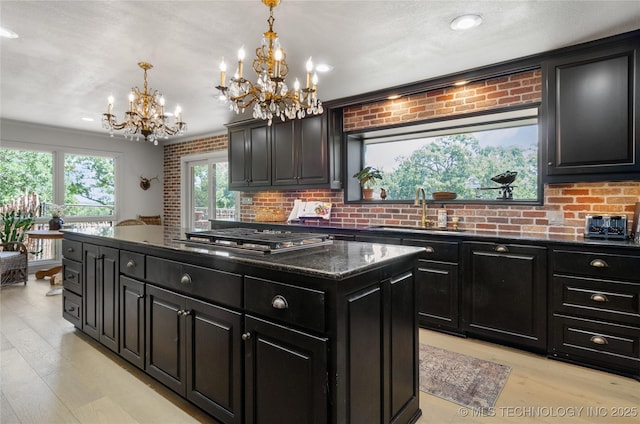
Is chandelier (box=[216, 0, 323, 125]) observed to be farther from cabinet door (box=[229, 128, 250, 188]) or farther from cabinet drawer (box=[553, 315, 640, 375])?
cabinet door (box=[229, 128, 250, 188])

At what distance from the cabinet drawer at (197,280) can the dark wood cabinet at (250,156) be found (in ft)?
9.40

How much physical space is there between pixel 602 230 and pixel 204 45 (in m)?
3.42

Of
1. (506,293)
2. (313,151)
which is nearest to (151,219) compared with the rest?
(313,151)

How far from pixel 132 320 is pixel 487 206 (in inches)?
124

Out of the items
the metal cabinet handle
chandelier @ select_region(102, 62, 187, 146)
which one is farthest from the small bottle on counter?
chandelier @ select_region(102, 62, 187, 146)

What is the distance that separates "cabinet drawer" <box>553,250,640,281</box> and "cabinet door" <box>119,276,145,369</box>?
9.51 ft

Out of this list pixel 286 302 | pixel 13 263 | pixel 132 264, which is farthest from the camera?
pixel 13 263

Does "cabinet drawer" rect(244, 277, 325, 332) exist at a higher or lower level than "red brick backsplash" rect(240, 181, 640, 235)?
lower

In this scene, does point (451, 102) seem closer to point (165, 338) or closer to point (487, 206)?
point (487, 206)

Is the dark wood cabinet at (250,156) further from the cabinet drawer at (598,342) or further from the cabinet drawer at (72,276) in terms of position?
the cabinet drawer at (598,342)

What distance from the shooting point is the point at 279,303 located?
139 centimetres

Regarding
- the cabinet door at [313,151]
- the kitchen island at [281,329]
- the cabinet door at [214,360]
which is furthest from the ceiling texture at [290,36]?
the cabinet door at [214,360]

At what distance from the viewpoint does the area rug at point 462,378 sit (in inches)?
82.0

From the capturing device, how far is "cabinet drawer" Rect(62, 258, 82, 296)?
115 inches
